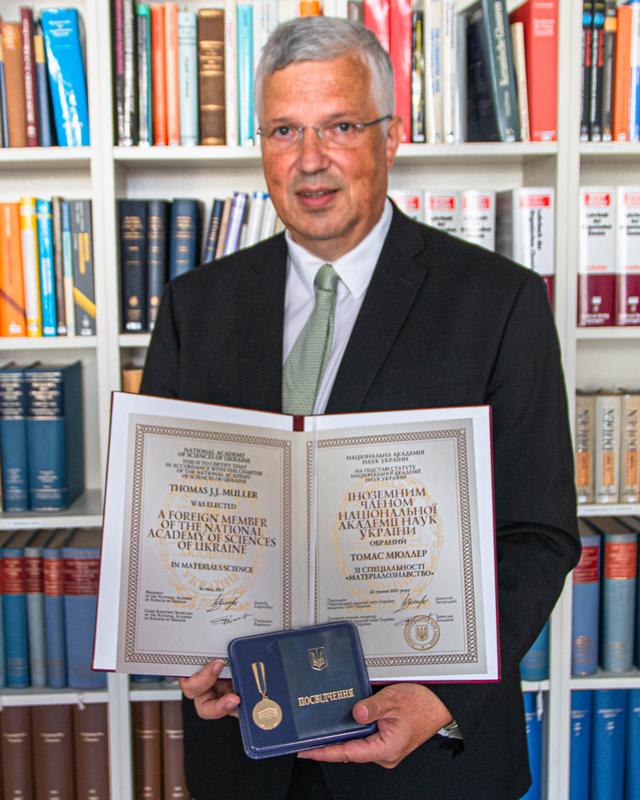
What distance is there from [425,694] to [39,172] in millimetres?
1707

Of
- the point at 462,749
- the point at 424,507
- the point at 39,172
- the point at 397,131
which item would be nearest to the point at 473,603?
the point at 424,507

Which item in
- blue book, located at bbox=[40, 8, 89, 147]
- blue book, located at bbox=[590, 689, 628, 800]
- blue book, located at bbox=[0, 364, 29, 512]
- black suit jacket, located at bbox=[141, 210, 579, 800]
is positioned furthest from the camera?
blue book, located at bbox=[590, 689, 628, 800]

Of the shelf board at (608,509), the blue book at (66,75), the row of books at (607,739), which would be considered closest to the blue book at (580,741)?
the row of books at (607,739)

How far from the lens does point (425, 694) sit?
104cm

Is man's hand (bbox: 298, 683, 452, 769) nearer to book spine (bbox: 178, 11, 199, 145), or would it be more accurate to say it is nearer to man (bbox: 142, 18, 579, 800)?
man (bbox: 142, 18, 579, 800)

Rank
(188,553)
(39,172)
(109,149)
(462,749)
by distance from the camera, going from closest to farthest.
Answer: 1. (188,553)
2. (462,749)
3. (109,149)
4. (39,172)

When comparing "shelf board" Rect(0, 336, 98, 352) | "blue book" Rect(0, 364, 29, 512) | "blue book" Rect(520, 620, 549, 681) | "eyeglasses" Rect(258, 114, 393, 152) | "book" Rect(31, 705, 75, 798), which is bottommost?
"book" Rect(31, 705, 75, 798)

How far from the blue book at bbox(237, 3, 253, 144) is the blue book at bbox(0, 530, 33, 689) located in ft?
3.66

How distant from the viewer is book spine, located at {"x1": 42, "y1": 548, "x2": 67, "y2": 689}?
6.64ft

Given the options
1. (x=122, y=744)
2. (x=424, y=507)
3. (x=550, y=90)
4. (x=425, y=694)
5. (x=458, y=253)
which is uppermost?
(x=550, y=90)

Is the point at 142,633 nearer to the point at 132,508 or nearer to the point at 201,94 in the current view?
the point at 132,508

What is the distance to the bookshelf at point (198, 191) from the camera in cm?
189

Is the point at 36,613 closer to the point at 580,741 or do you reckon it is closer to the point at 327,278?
the point at 327,278

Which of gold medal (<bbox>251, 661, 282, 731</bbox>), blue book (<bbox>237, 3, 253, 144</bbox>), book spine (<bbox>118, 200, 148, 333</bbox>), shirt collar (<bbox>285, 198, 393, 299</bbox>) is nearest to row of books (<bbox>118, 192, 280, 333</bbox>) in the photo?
book spine (<bbox>118, 200, 148, 333</bbox>)
